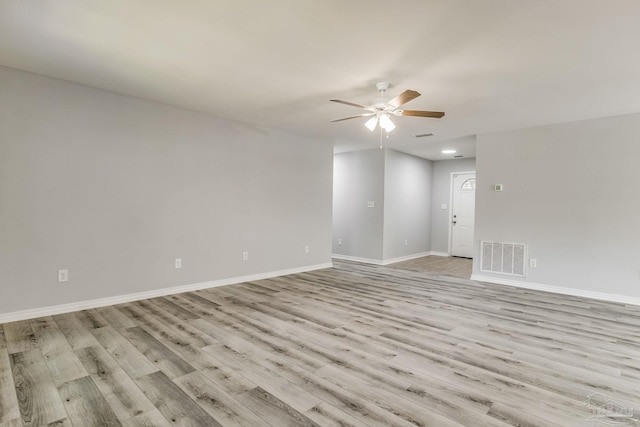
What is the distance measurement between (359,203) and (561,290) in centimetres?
394

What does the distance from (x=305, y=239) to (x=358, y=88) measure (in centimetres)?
326

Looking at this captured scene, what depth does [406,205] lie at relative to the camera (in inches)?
303

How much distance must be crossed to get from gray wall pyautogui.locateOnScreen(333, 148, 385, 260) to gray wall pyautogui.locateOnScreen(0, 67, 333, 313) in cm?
216

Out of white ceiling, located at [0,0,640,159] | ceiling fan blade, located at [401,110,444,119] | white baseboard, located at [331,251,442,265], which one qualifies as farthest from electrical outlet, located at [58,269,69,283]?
white baseboard, located at [331,251,442,265]

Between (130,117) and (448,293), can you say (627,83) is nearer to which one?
(448,293)

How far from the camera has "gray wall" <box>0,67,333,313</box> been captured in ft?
10.9

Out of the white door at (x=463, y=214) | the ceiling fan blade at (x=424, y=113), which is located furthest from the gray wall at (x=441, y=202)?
the ceiling fan blade at (x=424, y=113)

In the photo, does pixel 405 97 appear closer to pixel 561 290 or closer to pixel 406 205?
pixel 561 290

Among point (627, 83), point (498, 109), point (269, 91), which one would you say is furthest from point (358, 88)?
point (627, 83)

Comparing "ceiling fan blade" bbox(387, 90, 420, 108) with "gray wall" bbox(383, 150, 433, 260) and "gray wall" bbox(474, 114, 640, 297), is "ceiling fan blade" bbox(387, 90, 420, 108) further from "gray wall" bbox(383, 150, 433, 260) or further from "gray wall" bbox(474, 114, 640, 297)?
"gray wall" bbox(383, 150, 433, 260)

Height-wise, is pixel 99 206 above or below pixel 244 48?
below

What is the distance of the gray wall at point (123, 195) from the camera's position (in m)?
3.32

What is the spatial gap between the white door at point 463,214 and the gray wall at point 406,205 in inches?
24.3

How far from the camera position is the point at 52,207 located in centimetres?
349
